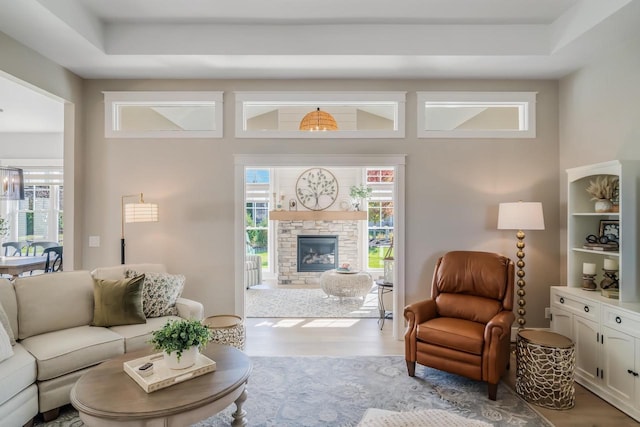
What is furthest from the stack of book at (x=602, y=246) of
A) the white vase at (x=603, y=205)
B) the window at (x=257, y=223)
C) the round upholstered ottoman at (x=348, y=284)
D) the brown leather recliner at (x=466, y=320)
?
the window at (x=257, y=223)

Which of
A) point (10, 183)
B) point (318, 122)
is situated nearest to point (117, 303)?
point (318, 122)

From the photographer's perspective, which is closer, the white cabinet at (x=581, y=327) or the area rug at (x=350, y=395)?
the area rug at (x=350, y=395)

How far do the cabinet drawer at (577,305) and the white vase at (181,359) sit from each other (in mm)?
3046

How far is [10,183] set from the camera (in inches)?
193

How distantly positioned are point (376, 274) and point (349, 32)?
527 centimetres

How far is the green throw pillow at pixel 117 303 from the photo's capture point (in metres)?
2.87

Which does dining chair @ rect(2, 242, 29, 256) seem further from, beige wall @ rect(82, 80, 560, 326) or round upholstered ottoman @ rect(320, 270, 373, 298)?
round upholstered ottoman @ rect(320, 270, 373, 298)

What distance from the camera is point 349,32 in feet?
10.5

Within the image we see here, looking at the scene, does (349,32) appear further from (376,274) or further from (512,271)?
(376,274)

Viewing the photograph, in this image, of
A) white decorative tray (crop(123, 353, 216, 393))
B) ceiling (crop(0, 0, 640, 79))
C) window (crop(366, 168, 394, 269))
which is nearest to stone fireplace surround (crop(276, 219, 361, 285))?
window (crop(366, 168, 394, 269))

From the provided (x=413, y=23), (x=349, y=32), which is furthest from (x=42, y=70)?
(x=413, y=23)

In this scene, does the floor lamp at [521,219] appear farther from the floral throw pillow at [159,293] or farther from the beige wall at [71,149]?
the beige wall at [71,149]

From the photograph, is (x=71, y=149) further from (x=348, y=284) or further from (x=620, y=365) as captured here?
(x=620, y=365)

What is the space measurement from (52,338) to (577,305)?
168 inches
